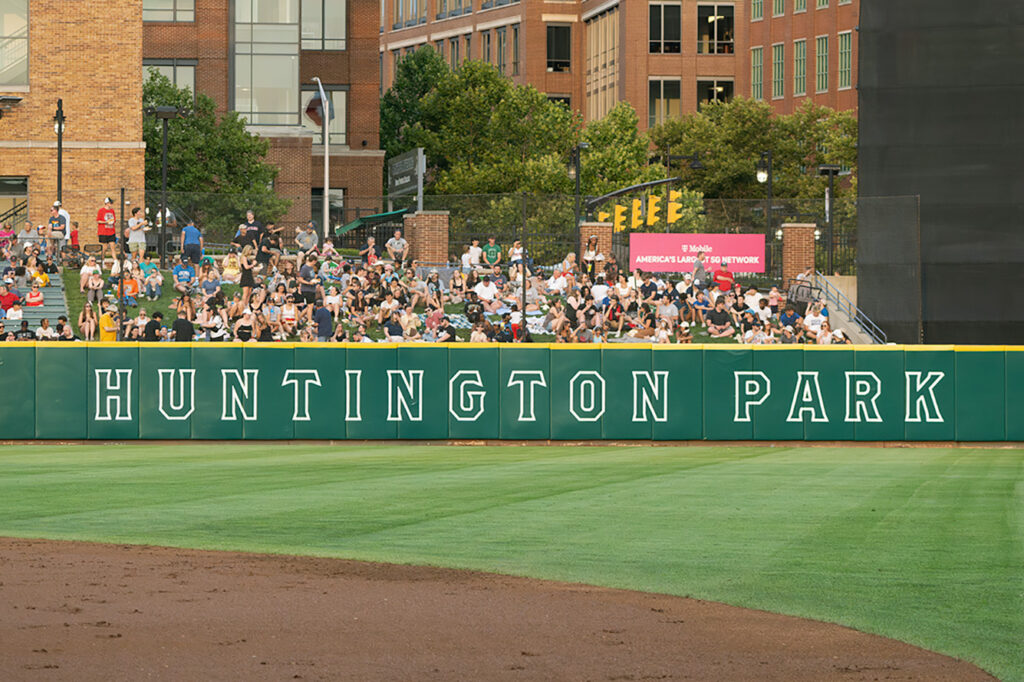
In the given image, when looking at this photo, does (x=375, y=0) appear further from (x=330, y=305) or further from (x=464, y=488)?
(x=464, y=488)

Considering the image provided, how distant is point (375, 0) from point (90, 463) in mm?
52467

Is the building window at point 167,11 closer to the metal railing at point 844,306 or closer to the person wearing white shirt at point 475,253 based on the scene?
the person wearing white shirt at point 475,253

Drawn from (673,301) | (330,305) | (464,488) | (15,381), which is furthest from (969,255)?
(15,381)

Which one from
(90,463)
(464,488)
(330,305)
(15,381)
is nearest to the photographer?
(464,488)

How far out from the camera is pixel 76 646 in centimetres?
858

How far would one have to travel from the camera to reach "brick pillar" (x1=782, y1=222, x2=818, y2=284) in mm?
30062

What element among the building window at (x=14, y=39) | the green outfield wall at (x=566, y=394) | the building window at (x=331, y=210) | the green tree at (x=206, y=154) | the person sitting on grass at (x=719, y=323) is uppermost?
the building window at (x=14, y=39)

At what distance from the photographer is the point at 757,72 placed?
304ft

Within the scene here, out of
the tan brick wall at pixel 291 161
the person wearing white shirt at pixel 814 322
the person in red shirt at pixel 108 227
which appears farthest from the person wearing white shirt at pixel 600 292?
the tan brick wall at pixel 291 161

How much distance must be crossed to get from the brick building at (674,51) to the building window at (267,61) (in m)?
24.6

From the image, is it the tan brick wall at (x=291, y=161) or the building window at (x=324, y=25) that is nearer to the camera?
the tan brick wall at (x=291, y=161)

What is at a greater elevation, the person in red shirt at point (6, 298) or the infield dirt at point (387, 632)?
the person in red shirt at point (6, 298)

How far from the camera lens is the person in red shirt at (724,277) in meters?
29.6

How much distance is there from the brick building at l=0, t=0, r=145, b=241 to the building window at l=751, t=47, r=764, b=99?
5563 centimetres
